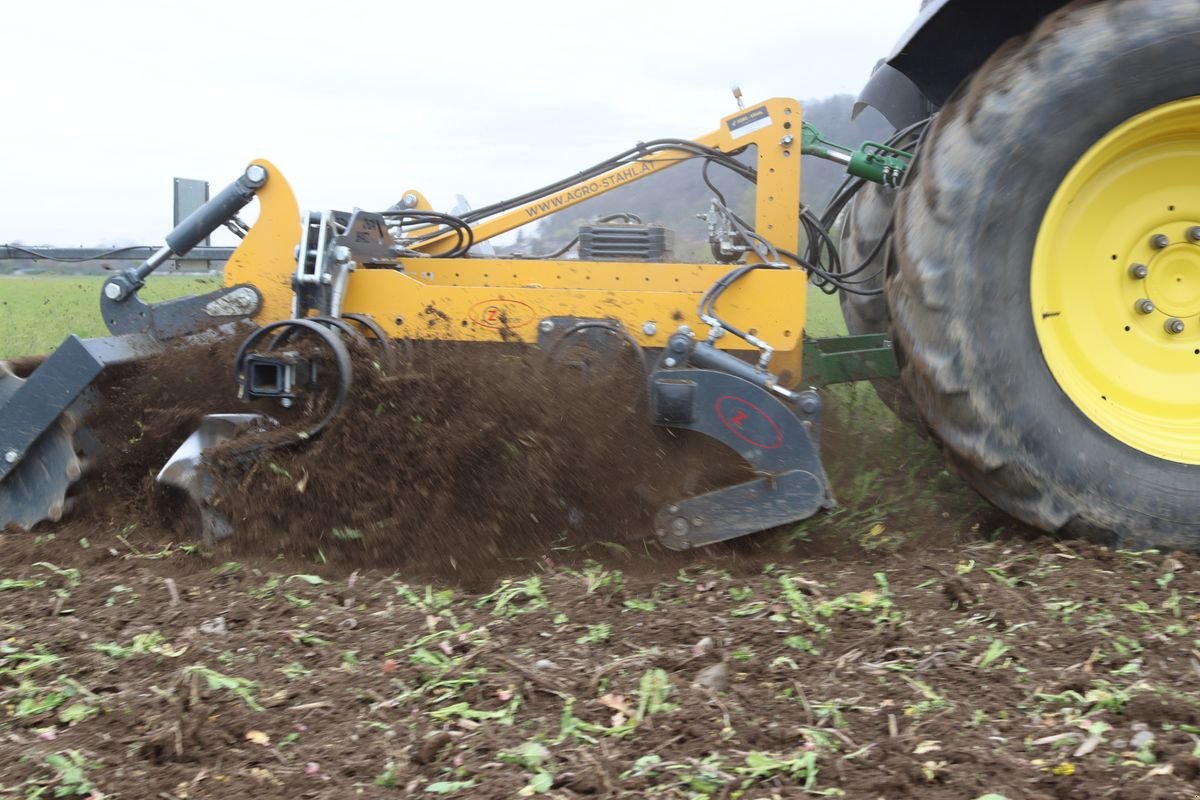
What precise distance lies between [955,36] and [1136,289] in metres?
0.92

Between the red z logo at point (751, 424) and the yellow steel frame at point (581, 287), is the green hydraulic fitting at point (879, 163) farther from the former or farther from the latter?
the red z logo at point (751, 424)

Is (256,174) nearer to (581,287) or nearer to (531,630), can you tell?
(581,287)

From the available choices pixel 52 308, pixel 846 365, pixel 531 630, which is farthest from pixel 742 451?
pixel 52 308

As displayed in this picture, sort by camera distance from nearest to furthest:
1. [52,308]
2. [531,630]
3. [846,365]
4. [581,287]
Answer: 1. [531,630]
2. [581,287]
3. [846,365]
4. [52,308]

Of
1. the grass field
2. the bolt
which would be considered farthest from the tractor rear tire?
the grass field

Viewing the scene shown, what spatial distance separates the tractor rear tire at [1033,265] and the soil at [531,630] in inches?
7.0

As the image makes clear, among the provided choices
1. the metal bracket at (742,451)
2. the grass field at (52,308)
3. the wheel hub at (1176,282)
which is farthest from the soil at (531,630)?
the grass field at (52,308)

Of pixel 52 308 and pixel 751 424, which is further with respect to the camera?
pixel 52 308

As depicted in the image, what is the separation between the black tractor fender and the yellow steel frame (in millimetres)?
605

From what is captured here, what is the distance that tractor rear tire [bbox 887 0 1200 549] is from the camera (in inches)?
110

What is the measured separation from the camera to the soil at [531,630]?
1.89 metres

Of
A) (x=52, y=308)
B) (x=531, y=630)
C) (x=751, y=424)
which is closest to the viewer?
(x=531, y=630)

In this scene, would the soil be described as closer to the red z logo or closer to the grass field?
the red z logo

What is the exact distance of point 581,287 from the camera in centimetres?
355
